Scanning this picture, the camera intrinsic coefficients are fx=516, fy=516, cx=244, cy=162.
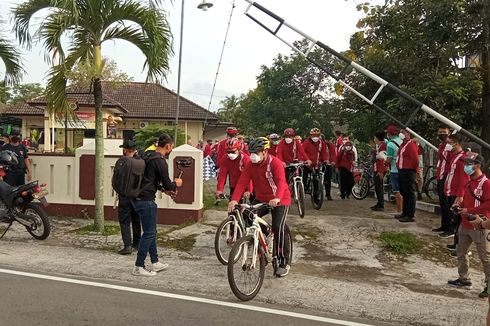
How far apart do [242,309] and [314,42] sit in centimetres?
521

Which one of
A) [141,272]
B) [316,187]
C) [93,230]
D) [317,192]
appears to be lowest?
[141,272]

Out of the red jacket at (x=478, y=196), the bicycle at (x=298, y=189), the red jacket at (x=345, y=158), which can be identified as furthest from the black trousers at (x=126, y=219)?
the red jacket at (x=345, y=158)

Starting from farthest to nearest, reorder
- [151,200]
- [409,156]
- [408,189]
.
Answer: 1. [408,189]
2. [409,156]
3. [151,200]

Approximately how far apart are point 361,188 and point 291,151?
303 centimetres

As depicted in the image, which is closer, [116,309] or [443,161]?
[116,309]

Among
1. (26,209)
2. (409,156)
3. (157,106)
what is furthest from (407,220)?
(157,106)

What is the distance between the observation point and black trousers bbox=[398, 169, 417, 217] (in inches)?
392

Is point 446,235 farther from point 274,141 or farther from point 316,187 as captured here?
point 274,141

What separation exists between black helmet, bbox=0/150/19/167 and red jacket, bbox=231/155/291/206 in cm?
536

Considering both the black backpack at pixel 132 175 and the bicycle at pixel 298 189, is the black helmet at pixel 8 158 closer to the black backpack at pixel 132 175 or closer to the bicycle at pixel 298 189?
the black backpack at pixel 132 175

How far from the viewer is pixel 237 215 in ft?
23.4

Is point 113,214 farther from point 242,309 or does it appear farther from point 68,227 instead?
point 242,309

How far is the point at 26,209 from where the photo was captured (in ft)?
29.4

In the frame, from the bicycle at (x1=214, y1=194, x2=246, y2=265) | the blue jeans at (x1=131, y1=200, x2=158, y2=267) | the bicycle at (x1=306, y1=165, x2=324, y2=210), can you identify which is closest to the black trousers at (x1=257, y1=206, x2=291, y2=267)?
the bicycle at (x1=214, y1=194, x2=246, y2=265)
